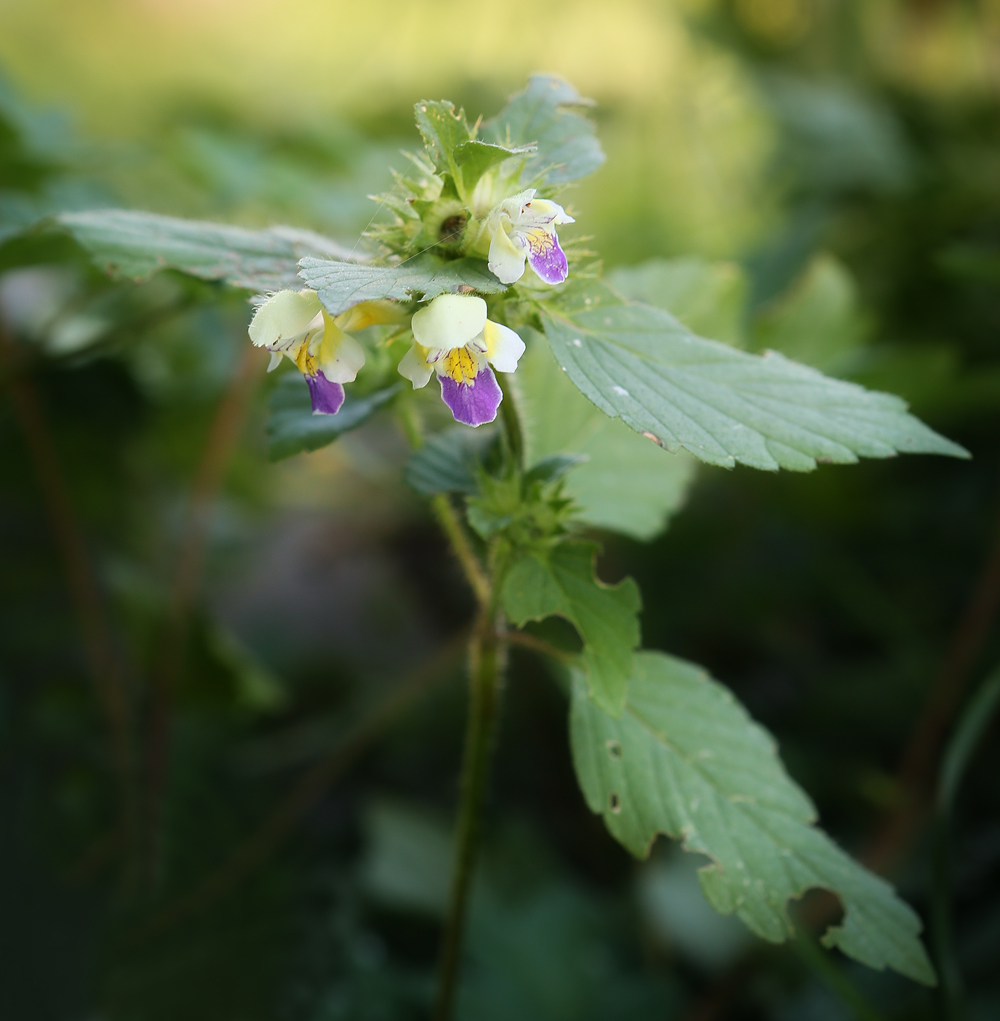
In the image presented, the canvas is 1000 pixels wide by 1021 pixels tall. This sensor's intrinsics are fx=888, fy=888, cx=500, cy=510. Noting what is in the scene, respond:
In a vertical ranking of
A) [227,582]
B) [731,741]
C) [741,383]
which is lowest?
[227,582]

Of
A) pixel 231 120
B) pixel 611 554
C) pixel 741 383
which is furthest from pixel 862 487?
pixel 231 120

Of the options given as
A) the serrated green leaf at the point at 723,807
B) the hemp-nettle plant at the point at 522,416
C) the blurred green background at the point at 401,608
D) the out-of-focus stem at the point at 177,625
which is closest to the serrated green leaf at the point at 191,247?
the hemp-nettle plant at the point at 522,416

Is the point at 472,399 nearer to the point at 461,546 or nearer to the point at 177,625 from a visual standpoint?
the point at 461,546

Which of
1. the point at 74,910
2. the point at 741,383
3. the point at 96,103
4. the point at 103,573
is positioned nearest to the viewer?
the point at 741,383

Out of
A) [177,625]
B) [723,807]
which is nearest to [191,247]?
[723,807]

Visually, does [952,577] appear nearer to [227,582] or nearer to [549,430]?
[549,430]

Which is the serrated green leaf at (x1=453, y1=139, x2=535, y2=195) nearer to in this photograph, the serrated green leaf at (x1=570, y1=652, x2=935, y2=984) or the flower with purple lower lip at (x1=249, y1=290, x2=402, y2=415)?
the flower with purple lower lip at (x1=249, y1=290, x2=402, y2=415)

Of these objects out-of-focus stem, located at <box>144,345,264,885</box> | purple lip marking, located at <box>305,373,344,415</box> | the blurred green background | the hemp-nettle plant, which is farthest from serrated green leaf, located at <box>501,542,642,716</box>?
out-of-focus stem, located at <box>144,345,264,885</box>
